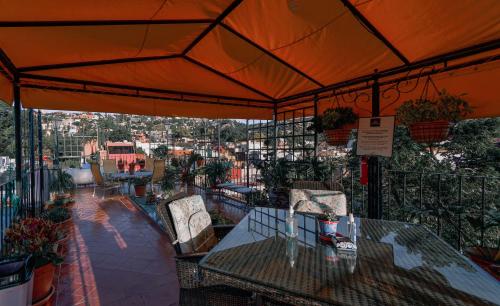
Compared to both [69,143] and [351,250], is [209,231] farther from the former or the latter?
[69,143]

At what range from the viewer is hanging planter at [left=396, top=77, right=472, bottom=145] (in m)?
2.06

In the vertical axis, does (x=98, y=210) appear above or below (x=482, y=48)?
below

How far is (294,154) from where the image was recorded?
201 inches

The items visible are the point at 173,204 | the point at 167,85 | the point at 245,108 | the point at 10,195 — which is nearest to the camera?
the point at 173,204

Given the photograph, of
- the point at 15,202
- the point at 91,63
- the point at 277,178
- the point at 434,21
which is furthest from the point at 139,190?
the point at 434,21

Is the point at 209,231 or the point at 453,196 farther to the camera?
the point at 453,196

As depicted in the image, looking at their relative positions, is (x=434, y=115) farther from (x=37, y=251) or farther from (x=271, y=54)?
(x=37, y=251)

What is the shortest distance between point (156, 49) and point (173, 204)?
5.97 feet

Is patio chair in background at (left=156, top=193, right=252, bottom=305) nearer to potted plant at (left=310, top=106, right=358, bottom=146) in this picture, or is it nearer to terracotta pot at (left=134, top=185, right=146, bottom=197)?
potted plant at (left=310, top=106, right=358, bottom=146)

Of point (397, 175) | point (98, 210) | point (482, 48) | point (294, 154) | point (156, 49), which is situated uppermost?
point (156, 49)

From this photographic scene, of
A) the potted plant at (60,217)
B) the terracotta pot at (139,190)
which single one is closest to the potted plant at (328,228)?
the potted plant at (60,217)

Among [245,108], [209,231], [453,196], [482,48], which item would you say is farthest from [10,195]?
[453,196]

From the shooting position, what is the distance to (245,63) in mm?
3096

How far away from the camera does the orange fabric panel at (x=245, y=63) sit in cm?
261
